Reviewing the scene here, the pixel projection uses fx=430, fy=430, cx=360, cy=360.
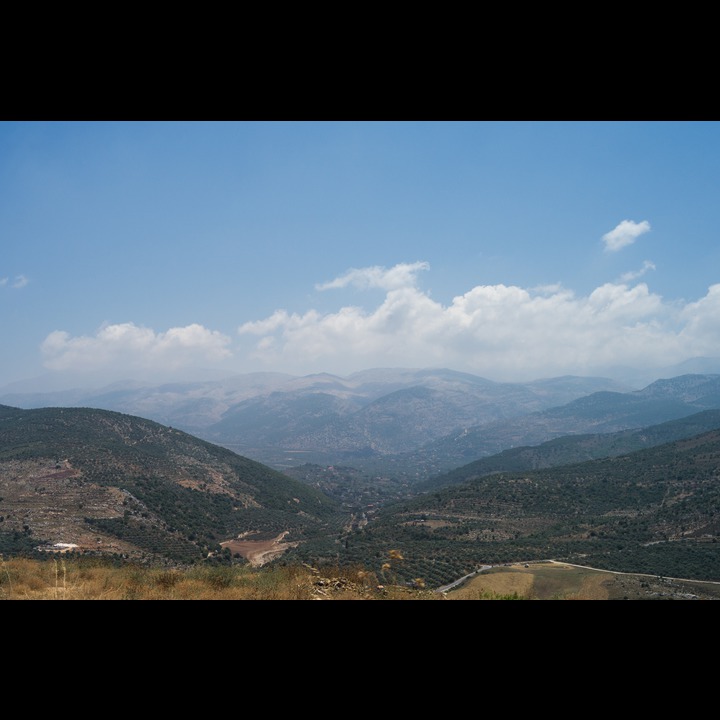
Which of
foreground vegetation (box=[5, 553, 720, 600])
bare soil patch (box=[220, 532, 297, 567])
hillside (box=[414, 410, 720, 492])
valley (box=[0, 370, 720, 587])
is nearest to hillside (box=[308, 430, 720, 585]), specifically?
valley (box=[0, 370, 720, 587])

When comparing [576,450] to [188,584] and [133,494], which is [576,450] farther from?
[188,584]

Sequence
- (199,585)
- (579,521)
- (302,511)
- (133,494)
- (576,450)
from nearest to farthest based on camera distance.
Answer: (199,585) < (133,494) < (579,521) < (302,511) < (576,450)

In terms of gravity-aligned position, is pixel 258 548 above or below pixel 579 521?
above

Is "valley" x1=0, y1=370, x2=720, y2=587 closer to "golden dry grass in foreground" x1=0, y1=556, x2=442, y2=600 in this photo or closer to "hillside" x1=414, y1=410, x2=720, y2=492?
"golden dry grass in foreground" x1=0, y1=556, x2=442, y2=600

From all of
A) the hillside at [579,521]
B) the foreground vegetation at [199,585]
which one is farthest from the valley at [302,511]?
the foreground vegetation at [199,585]

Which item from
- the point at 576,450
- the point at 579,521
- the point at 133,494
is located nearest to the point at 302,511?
the point at 133,494
